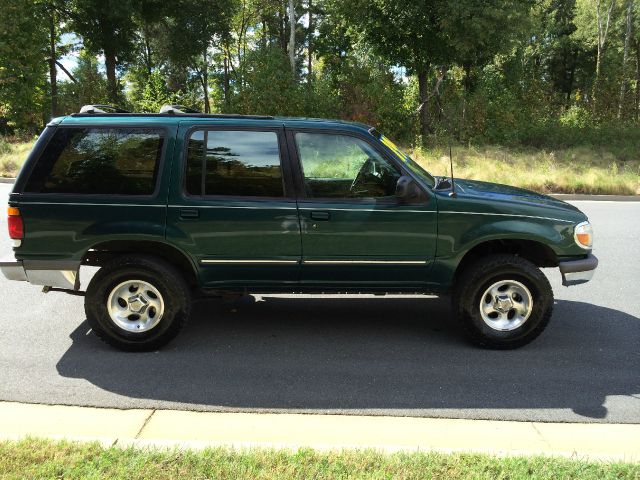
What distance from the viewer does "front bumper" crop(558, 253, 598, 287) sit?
4953 millimetres

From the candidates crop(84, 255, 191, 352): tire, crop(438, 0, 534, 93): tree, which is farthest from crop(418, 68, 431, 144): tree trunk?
crop(84, 255, 191, 352): tire

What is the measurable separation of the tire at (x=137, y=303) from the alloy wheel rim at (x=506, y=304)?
2.51m

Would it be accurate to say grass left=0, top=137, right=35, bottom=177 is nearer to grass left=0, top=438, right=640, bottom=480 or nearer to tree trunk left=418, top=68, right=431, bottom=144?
tree trunk left=418, top=68, right=431, bottom=144

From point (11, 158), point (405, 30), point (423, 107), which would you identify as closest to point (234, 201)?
point (11, 158)

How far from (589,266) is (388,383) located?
2029mm

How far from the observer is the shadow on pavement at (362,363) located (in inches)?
166

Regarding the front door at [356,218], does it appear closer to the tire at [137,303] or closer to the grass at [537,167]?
the tire at [137,303]

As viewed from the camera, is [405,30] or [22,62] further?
[22,62]

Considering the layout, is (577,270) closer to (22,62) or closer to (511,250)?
(511,250)

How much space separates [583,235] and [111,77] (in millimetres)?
35634

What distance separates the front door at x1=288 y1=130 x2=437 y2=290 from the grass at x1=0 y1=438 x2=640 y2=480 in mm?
1919

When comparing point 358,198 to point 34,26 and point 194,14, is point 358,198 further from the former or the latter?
point 194,14

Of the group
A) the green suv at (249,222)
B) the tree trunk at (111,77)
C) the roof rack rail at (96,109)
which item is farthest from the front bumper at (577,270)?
the tree trunk at (111,77)

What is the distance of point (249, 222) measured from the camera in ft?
15.7
